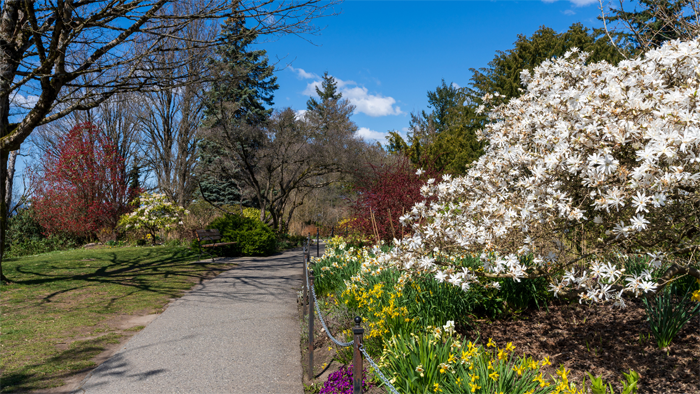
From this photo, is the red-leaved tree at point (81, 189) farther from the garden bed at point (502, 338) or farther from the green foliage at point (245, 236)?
the garden bed at point (502, 338)

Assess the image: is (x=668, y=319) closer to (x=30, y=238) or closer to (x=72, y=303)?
(x=72, y=303)

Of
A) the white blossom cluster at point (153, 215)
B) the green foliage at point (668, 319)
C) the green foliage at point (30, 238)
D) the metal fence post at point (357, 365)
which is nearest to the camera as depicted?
the metal fence post at point (357, 365)

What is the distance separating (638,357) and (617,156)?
6.75 feet

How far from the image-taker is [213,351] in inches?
187

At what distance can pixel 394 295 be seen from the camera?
14.9 feet

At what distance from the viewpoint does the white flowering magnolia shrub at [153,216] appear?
1537 centimetres

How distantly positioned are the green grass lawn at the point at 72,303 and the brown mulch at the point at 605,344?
15.0 ft

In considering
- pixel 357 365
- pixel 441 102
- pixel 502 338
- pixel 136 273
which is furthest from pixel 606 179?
pixel 441 102

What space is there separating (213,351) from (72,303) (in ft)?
12.2

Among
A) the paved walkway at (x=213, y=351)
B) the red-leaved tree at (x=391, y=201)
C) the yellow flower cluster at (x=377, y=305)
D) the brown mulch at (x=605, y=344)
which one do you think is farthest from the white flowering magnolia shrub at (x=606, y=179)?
the red-leaved tree at (x=391, y=201)

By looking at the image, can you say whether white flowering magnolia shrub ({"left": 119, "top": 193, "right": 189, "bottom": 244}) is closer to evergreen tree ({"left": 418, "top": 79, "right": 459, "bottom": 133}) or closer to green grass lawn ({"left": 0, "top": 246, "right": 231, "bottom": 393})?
green grass lawn ({"left": 0, "top": 246, "right": 231, "bottom": 393})

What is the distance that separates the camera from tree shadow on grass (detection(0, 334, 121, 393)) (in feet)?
12.4

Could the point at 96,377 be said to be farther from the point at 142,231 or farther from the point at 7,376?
the point at 142,231

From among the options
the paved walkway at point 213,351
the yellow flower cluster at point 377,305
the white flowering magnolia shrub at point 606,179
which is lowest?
the paved walkway at point 213,351
